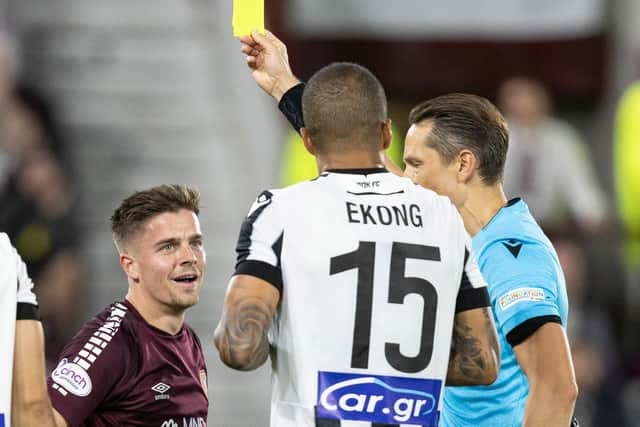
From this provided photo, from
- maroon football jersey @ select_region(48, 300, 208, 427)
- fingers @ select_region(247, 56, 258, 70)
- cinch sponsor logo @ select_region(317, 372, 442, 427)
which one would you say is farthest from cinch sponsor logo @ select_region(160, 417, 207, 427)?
fingers @ select_region(247, 56, 258, 70)

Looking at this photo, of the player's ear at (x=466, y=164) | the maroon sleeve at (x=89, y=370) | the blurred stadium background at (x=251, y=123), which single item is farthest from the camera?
the blurred stadium background at (x=251, y=123)

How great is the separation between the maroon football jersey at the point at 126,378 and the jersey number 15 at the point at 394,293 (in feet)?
2.75

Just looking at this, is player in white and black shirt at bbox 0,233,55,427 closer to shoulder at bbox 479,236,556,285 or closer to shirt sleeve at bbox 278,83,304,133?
shirt sleeve at bbox 278,83,304,133

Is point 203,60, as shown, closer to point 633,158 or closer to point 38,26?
point 38,26

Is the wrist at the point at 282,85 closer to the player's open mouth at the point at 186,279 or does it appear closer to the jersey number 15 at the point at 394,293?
the player's open mouth at the point at 186,279

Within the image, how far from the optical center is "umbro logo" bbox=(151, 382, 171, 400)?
17.2 ft

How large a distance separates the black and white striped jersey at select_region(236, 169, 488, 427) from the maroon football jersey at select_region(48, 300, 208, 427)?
578mm

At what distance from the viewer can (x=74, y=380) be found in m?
5.07

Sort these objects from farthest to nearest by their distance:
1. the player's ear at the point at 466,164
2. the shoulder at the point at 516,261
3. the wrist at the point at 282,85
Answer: the wrist at the point at 282,85 < the player's ear at the point at 466,164 < the shoulder at the point at 516,261

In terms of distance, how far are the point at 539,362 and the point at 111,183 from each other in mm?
8126

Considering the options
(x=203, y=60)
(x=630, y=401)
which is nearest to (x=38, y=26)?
(x=203, y=60)

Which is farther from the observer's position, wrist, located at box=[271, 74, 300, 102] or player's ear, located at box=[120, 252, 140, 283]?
wrist, located at box=[271, 74, 300, 102]

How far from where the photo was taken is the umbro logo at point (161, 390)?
207 inches

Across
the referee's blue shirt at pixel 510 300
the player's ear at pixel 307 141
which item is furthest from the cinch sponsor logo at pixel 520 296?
the player's ear at pixel 307 141
